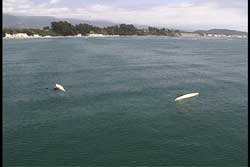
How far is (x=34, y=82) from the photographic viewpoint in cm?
8338

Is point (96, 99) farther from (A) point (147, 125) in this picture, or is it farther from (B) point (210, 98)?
(B) point (210, 98)

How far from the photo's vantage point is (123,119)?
55812 mm

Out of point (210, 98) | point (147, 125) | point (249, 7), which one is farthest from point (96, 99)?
point (249, 7)

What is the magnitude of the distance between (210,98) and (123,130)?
25713 mm

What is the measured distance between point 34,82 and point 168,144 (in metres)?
47.7

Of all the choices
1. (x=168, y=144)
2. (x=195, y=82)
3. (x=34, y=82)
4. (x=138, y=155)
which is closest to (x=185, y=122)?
(x=168, y=144)

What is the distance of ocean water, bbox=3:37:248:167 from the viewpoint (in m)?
42.4

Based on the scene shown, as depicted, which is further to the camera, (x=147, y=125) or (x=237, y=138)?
(x=147, y=125)

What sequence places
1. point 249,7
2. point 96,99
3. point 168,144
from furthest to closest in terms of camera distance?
point 96,99
point 168,144
point 249,7

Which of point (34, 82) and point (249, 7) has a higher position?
point (249, 7)

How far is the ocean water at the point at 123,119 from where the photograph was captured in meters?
42.4

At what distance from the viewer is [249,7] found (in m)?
10.5

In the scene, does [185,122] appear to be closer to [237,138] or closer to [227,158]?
[237,138]

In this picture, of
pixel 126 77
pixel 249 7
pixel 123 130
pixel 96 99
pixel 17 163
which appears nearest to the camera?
pixel 249 7
